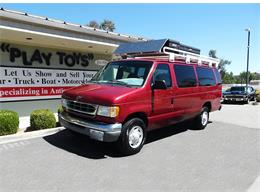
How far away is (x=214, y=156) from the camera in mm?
5754

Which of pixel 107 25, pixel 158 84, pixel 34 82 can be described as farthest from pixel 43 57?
pixel 107 25

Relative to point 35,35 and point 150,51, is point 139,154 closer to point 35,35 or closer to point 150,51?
point 150,51

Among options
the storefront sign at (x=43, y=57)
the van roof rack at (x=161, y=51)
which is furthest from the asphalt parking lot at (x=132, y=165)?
the storefront sign at (x=43, y=57)

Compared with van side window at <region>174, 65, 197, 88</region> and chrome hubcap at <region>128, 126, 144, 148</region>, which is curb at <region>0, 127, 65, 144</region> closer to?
chrome hubcap at <region>128, 126, 144, 148</region>

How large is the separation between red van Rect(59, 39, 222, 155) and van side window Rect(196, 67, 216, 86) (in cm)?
3

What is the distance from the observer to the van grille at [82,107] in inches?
214

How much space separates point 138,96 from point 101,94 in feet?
2.73

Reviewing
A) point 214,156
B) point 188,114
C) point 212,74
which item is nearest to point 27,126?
point 188,114

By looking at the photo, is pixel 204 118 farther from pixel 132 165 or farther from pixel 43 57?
pixel 43 57

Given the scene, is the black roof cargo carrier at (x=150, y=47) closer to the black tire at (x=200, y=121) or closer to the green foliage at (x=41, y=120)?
the black tire at (x=200, y=121)

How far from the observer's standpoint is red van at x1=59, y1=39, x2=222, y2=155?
5.32 meters

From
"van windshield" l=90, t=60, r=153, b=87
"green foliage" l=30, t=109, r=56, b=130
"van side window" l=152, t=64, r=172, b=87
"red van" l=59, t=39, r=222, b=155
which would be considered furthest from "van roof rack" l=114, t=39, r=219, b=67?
"green foliage" l=30, t=109, r=56, b=130

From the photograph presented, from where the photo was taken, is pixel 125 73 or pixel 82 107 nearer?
pixel 82 107

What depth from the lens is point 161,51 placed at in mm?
6902
